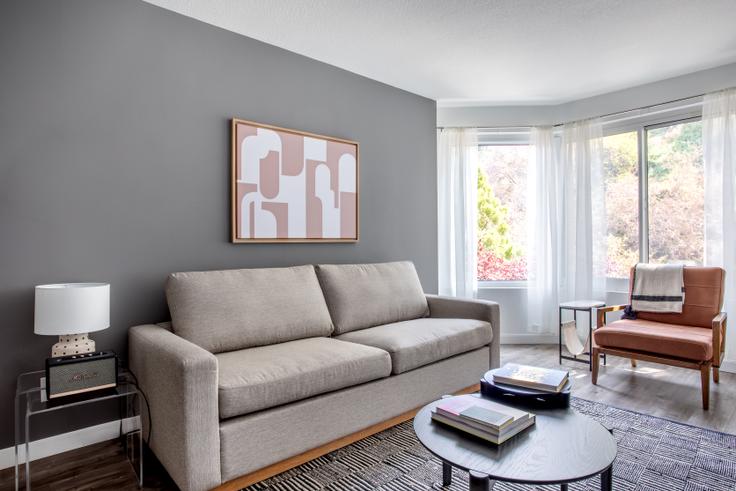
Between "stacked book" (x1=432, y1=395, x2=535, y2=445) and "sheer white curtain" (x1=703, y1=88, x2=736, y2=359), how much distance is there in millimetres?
3009

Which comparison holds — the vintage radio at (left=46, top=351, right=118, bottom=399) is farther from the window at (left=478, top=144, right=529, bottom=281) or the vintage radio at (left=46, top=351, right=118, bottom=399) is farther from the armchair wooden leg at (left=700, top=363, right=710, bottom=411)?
the window at (left=478, top=144, right=529, bottom=281)

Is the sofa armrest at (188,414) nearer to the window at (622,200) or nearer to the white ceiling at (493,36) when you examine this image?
the white ceiling at (493,36)

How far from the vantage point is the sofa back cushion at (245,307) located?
2.41 meters

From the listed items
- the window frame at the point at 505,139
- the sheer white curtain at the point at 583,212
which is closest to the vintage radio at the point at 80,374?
the window frame at the point at 505,139

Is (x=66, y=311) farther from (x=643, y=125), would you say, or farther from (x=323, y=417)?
(x=643, y=125)

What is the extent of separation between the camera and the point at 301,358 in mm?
2262

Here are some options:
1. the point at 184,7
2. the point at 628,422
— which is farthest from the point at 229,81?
the point at 628,422

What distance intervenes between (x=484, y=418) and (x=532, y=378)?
1.52 ft

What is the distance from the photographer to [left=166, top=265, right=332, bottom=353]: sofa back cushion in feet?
7.90

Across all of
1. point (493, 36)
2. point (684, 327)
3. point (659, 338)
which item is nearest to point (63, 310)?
point (493, 36)

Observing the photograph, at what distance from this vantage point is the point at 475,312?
333 cm

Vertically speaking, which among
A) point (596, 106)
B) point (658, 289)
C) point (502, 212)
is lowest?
point (658, 289)

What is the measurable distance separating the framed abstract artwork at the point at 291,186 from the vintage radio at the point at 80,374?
44.1 inches

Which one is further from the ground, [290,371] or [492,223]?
[492,223]
